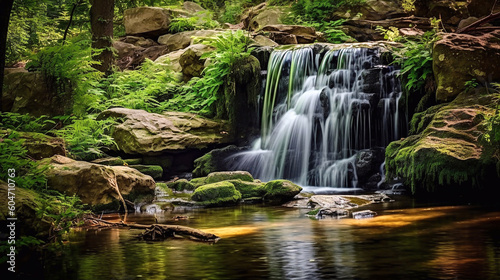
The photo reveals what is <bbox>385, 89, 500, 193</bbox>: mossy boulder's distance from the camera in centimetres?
990

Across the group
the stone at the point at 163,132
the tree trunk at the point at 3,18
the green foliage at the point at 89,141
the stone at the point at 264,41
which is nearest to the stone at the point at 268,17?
the stone at the point at 264,41

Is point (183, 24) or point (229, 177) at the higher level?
point (183, 24)

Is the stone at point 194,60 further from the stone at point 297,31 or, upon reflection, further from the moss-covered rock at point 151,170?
the moss-covered rock at point 151,170

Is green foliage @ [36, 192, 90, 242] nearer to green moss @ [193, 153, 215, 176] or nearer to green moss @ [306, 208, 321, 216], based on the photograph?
green moss @ [306, 208, 321, 216]

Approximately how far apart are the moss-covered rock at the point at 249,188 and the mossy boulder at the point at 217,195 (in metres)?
0.26

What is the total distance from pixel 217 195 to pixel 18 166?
4.75 metres

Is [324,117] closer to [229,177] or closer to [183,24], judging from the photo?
[229,177]

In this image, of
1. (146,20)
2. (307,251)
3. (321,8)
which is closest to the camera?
(307,251)

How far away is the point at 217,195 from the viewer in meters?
11.2

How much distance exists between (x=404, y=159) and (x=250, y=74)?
21.6 feet

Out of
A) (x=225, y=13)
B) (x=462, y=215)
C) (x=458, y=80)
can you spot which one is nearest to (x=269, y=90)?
(x=458, y=80)

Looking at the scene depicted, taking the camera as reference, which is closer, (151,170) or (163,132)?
(151,170)

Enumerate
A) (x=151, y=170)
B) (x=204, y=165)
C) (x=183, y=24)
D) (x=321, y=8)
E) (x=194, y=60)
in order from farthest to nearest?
(x=183, y=24) → (x=321, y=8) → (x=194, y=60) → (x=204, y=165) → (x=151, y=170)

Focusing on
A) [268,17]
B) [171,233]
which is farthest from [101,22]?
[171,233]
